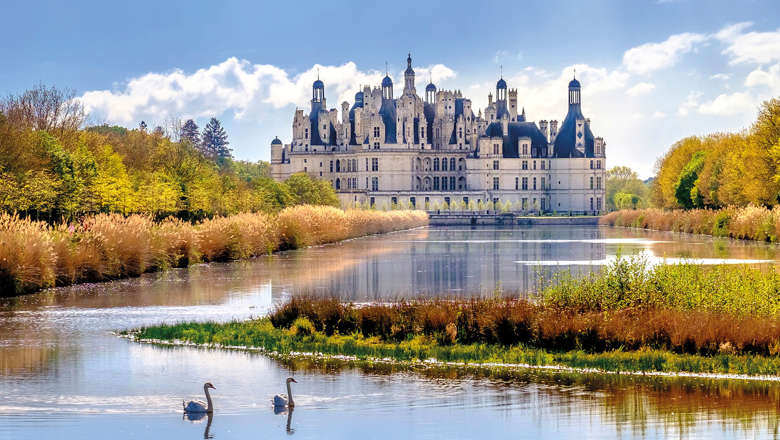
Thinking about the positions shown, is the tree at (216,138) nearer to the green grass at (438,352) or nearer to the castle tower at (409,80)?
the castle tower at (409,80)

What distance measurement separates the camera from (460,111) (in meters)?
167

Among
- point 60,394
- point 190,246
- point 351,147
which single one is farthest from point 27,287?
point 351,147

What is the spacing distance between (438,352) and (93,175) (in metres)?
33.1

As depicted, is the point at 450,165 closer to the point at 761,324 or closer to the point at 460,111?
the point at 460,111

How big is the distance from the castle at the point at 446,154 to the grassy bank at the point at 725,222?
63.5m

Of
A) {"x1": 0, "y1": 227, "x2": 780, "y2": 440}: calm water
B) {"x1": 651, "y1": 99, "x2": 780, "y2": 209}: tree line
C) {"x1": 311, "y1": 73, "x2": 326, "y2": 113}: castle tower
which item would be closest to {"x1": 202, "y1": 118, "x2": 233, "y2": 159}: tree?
{"x1": 311, "y1": 73, "x2": 326, "y2": 113}: castle tower

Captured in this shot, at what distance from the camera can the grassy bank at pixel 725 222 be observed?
55.8 m

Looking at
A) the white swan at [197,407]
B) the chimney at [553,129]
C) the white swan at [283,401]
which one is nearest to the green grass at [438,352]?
the white swan at [283,401]

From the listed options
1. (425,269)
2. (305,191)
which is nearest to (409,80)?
(305,191)

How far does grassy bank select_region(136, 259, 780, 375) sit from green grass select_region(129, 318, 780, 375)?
0.06 feet

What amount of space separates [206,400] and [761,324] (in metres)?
8.52

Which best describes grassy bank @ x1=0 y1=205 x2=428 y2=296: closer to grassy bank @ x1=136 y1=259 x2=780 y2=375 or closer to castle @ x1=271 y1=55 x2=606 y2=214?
grassy bank @ x1=136 y1=259 x2=780 y2=375

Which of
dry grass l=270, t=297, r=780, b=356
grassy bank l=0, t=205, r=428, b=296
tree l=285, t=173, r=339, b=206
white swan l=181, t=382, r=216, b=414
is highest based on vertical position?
tree l=285, t=173, r=339, b=206

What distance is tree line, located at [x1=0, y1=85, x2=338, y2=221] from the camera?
40125 mm
